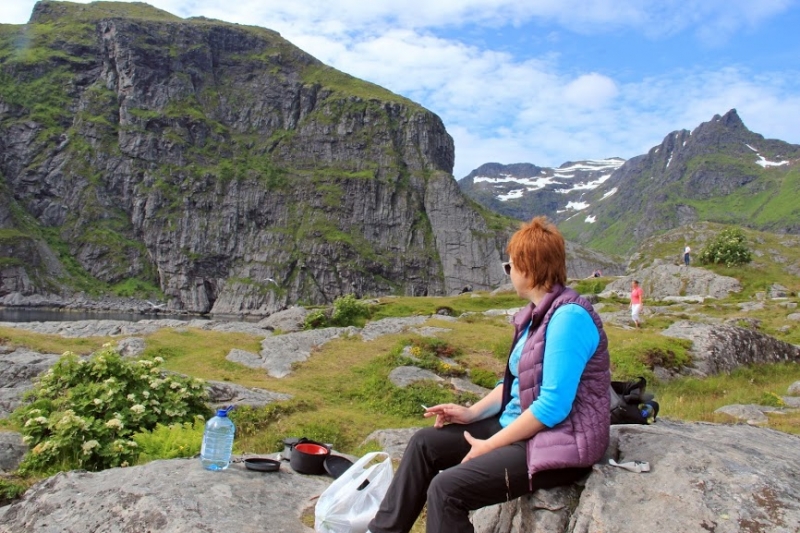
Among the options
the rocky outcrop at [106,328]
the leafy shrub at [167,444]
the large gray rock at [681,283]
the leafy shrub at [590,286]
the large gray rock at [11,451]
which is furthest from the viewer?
the leafy shrub at [590,286]

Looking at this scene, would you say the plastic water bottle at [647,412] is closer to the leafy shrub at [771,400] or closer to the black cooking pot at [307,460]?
the black cooking pot at [307,460]

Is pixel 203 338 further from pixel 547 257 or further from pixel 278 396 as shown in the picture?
pixel 547 257

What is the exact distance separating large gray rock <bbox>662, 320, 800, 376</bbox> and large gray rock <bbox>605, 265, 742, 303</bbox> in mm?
27882

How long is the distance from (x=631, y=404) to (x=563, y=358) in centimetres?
218

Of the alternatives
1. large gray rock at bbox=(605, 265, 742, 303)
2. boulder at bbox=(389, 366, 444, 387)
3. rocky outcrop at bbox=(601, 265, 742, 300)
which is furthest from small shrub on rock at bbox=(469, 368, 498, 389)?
large gray rock at bbox=(605, 265, 742, 303)

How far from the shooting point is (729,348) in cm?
2195

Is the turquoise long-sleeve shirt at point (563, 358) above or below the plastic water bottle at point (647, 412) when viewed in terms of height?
above

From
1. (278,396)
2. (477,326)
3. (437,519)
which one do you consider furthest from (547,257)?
(477,326)

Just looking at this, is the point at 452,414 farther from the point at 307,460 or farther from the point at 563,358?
the point at 307,460

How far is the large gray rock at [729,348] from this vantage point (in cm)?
2133

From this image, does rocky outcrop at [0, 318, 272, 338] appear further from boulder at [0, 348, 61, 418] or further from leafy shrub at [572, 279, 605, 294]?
leafy shrub at [572, 279, 605, 294]

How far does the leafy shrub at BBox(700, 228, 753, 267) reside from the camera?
2164 inches

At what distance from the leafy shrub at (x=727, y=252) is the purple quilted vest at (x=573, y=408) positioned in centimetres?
5763

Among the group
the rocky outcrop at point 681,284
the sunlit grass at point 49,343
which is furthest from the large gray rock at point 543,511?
the rocky outcrop at point 681,284
